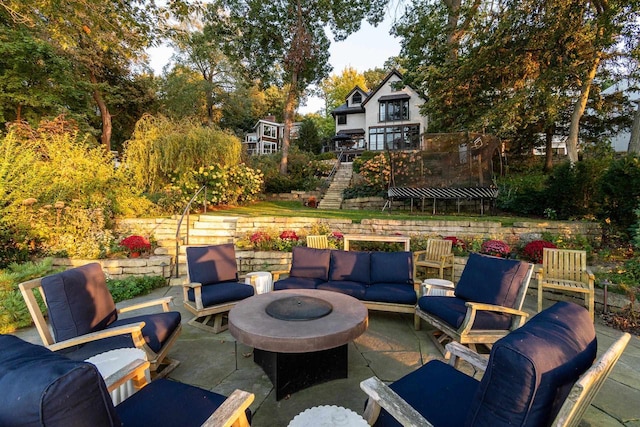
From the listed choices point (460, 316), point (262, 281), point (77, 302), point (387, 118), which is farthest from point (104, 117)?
point (460, 316)

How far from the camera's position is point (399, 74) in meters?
24.5

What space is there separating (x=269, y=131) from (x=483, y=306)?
3272cm

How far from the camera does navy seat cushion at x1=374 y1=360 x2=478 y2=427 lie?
1796 millimetres

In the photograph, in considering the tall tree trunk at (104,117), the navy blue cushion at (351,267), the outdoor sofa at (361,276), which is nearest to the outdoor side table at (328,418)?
the outdoor sofa at (361,276)

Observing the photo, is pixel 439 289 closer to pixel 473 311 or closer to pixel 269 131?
pixel 473 311

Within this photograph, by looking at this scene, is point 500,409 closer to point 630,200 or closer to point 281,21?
point 630,200

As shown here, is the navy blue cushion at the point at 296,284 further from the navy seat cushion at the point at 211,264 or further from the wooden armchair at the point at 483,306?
the wooden armchair at the point at 483,306

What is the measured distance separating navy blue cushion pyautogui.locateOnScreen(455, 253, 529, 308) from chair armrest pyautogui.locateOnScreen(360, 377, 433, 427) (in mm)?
2246

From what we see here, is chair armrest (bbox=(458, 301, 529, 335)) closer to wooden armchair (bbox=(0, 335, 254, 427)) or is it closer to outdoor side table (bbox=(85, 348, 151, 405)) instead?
wooden armchair (bbox=(0, 335, 254, 427))

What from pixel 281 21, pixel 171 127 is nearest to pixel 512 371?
pixel 171 127

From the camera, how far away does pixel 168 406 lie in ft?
Result: 6.02

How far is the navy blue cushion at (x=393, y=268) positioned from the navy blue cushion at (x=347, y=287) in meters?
0.32

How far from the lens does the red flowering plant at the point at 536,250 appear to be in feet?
19.2

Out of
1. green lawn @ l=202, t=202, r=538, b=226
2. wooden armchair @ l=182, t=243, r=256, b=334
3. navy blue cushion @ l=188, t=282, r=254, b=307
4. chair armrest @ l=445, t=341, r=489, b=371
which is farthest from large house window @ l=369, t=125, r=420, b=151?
chair armrest @ l=445, t=341, r=489, b=371
